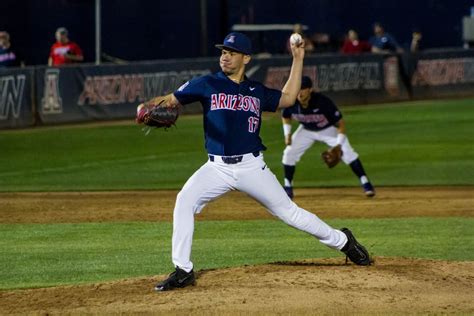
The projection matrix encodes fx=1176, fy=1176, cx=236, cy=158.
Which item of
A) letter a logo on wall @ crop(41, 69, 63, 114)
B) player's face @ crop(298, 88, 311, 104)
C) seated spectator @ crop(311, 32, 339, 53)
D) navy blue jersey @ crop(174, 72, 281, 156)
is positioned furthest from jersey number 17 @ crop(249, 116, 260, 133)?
seated spectator @ crop(311, 32, 339, 53)

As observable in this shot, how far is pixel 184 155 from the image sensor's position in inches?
866

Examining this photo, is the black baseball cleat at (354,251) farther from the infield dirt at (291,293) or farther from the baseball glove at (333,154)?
the baseball glove at (333,154)

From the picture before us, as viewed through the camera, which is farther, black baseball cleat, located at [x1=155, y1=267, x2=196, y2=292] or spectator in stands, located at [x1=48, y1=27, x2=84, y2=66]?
spectator in stands, located at [x1=48, y1=27, x2=84, y2=66]

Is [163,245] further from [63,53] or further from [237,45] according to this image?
[63,53]

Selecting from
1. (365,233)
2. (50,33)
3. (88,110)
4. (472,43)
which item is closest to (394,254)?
(365,233)

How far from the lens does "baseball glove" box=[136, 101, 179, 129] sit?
29.5ft

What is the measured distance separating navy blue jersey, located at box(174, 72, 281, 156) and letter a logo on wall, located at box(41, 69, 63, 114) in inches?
641

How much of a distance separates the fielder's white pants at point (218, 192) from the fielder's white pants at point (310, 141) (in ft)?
23.8

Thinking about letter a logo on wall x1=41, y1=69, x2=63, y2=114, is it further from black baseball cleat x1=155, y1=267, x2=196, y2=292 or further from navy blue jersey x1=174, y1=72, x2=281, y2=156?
black baseball cleat x1=155, y1=267, x2=196, y2=292

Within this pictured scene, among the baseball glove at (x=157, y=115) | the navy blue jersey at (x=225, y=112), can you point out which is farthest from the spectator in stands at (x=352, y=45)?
the baseball glove at (x=157, y=115)

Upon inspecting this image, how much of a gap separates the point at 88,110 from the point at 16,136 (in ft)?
8.95

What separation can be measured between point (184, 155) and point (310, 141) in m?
5.69

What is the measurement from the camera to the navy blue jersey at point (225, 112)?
910 cm

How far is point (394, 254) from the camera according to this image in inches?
449
